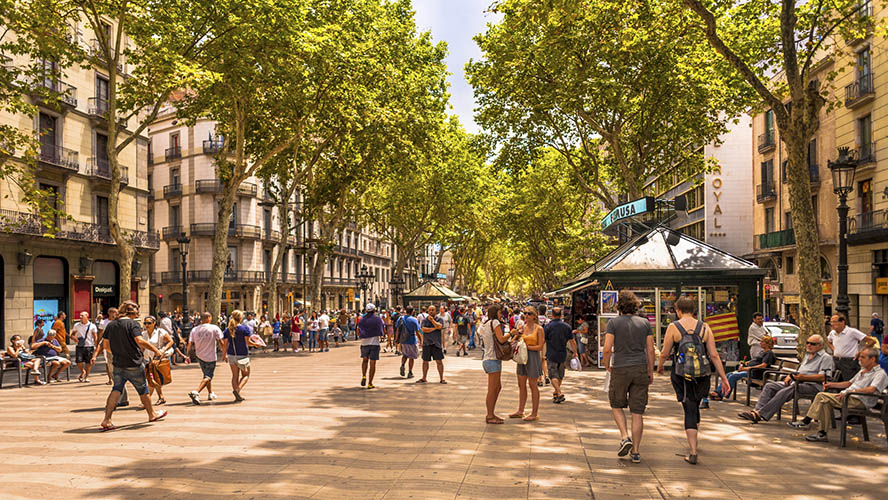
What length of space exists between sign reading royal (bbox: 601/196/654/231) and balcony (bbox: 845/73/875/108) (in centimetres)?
1331

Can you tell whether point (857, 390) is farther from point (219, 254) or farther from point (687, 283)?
point (219, 254)

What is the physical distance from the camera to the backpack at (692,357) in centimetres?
680

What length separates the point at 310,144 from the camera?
93.6ft

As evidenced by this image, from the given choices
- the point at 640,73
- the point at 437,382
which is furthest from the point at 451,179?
the point at 437,382

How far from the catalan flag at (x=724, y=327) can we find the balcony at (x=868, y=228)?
582 inches

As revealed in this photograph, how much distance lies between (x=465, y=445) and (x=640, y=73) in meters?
16.7

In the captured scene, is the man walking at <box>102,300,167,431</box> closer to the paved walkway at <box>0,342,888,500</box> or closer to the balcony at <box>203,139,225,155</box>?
the paved walkway at <box>0,342,888,500</box>

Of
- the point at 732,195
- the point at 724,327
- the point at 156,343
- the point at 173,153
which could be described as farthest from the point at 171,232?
the point at 724,327

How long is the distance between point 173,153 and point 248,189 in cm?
639

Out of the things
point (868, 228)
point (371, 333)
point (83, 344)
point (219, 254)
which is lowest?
point (83, 344)

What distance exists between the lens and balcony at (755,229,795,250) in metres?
34.0

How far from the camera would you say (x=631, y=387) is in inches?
276

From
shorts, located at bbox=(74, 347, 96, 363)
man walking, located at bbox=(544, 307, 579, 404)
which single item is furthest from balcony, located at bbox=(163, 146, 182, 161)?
man walking, located at bbox=(544, 307, 579, 404)

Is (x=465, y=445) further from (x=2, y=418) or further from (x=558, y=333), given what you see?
(x=2, y=418)
